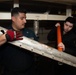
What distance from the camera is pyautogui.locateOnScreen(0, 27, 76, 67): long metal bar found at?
128 centimetres

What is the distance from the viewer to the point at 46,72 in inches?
96.7

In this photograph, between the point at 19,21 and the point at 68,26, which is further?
the point at 68,26

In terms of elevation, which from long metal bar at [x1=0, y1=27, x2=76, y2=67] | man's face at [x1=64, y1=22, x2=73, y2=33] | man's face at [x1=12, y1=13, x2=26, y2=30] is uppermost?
man's face at [x1=12, y1=13, x2=26, y2=30]

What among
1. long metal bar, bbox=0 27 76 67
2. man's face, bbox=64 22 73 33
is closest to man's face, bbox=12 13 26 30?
long metal bar, bbox=0 27 76 67

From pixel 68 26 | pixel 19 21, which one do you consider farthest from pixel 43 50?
pixel 68 26

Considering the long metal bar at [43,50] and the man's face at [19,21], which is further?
the man's face at [19,21]

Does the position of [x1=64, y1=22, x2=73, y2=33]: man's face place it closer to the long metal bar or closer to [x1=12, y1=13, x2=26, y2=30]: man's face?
the long metal bar

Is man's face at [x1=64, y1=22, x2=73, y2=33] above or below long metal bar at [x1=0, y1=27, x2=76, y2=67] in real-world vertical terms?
above

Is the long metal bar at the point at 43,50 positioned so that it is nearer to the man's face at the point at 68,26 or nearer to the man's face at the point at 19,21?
the man's face at the point at 19,21

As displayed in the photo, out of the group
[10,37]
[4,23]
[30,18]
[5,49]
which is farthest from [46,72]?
[10,37]

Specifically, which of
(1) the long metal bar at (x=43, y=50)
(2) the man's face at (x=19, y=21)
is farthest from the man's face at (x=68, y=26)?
(2) the man's face at (x=19, y=21)

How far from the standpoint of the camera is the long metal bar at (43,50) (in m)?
1.28

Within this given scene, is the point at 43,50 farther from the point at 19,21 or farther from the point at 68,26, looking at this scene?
the point at 68,26

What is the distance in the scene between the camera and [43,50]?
1.33m
